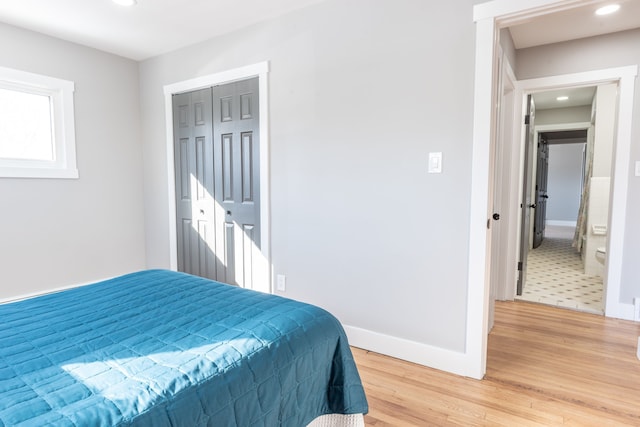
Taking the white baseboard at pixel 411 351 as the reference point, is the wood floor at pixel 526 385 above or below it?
below

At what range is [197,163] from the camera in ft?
11.1

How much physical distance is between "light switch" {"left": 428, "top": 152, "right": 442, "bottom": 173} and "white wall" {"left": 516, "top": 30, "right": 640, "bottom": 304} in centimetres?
200

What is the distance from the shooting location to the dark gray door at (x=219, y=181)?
9.80 feet

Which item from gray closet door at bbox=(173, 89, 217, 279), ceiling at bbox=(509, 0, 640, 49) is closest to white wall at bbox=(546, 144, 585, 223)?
ceiling at bbox=(509, 0, 640, 49)

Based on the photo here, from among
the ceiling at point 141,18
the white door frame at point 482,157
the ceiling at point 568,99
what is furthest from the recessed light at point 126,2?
the ceiling at point 568,99

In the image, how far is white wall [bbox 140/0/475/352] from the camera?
2.12 meters

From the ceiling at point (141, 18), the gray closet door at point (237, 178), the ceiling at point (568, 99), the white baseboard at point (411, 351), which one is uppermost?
the ceiling at point (141, 18)

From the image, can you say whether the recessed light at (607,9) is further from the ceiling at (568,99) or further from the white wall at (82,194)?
the white wall at (82,194)

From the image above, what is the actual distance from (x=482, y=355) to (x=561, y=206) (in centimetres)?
934

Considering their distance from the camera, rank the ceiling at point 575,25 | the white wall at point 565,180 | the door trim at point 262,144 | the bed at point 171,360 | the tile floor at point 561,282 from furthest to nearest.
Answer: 1. the white wall at point 565,180
2. the tile floor at point 561,282
3. the door trim at point 262,144
4. the ceiling at point 575,25
5. the bed at point 171,360

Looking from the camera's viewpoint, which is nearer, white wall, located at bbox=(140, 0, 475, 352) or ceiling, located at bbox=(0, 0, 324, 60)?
white wall, located at bbox=(140, 0, 475, 352)

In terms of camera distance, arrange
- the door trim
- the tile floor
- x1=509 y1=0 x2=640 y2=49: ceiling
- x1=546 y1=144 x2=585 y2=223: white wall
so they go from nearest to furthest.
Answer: x1=509 y1=0 x2=640 y2=49: ceiling, the door trim, the tile floor, x1=546 y1=144 x2=585 y2=223: white wall

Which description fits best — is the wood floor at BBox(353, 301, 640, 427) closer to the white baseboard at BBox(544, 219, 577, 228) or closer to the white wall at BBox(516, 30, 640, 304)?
the white wall at BBox(516, 30, 640, 304)

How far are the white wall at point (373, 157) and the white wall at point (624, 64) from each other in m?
1.83
